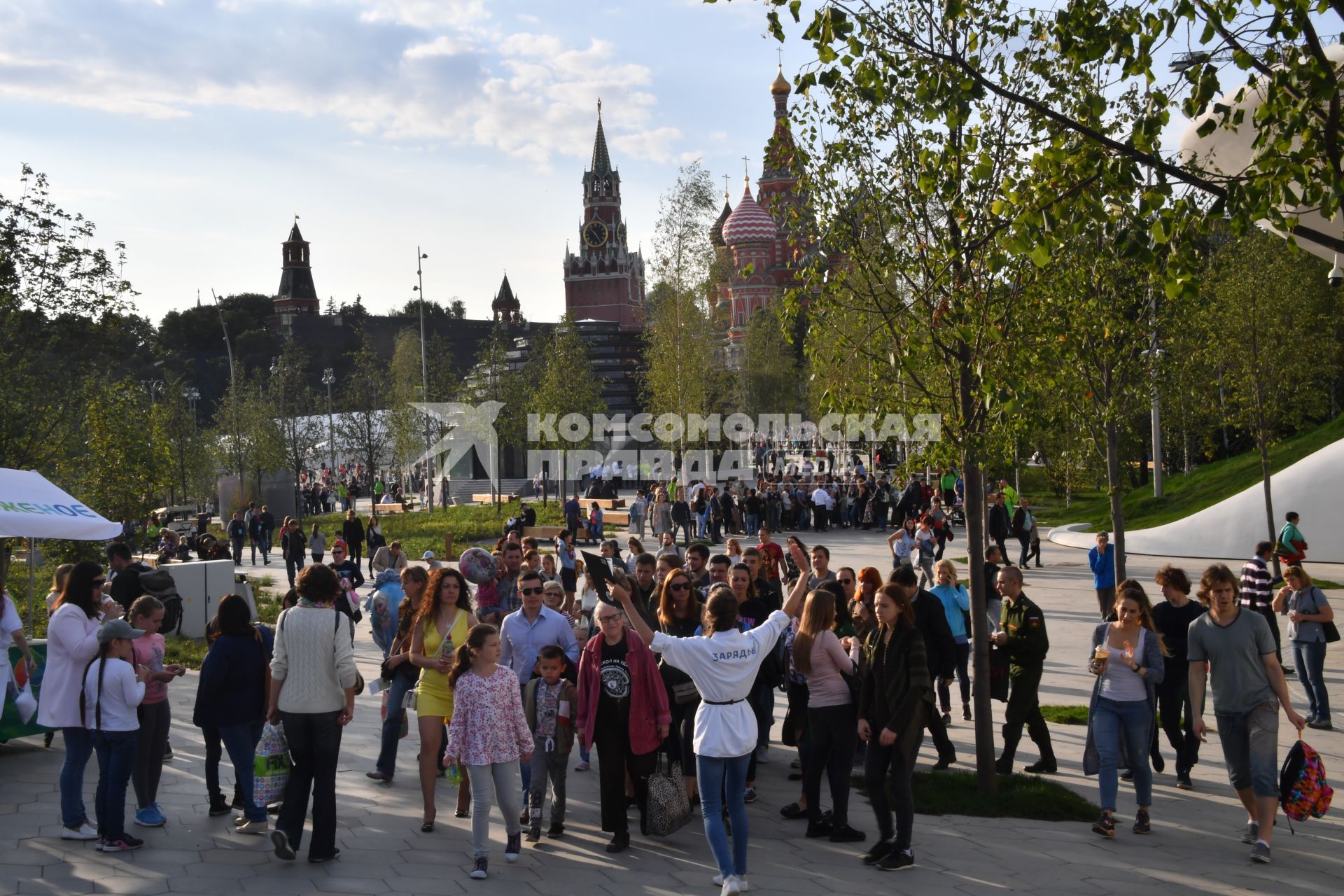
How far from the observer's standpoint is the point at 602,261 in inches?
4843

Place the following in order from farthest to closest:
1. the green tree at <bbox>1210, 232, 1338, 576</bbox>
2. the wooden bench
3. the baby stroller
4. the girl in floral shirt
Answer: the wooden bench < the baby stroller < the green tree at <bbox>1210, 232, 1338, 576</bbox> < the girl in floral shirt

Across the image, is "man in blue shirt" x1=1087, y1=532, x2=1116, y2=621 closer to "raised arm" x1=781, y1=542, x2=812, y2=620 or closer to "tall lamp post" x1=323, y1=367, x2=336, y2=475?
"raised arm" x1=781, y1=542, x2=812, y2=620

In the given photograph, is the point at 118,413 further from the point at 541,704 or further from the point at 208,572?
the point at 541,704

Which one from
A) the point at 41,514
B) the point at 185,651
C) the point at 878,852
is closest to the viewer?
the point at 878,852

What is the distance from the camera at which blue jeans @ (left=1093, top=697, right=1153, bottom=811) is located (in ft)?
23.9

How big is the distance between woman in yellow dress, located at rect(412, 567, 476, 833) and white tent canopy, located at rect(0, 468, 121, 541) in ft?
12.1

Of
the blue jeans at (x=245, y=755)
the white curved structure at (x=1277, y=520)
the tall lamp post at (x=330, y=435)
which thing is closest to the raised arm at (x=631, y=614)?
the blue jeans at (x=245, y=755)

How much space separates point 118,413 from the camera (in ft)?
65.3

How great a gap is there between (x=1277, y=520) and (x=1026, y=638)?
1607cm

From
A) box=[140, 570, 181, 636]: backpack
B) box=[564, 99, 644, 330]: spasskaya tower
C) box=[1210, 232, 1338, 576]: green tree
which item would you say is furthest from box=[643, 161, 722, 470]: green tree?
box=[564, 99, 644, 330]: spasskaya tower

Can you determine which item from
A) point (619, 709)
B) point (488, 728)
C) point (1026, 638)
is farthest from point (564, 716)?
point (1026, 638)

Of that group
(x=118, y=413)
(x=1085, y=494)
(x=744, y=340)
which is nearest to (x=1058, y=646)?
(x=118, y=413)

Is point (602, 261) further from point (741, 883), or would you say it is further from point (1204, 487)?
point (741, 883)

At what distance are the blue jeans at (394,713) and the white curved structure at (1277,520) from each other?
18.1 meters
